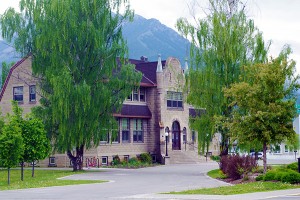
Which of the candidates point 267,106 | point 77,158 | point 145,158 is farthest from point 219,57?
point 145,158

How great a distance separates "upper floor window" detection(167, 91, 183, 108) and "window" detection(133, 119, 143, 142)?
3678mm

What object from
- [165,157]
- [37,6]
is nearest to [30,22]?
[37,6]

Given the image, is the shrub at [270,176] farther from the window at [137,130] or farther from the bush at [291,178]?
the window at [137,130]

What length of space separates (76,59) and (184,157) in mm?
18732

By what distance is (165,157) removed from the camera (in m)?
55.5

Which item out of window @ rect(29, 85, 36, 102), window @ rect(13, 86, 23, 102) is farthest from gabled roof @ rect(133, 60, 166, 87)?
window @ rect(13, 86, 23, 102)

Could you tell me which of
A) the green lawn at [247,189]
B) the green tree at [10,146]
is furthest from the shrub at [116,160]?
the green lawn at [247,189]

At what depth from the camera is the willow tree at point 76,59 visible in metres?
41.3

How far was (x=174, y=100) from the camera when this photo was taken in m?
59.3

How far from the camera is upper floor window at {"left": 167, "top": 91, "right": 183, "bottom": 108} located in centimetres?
5850

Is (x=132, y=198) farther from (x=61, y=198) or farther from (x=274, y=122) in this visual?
(x=274, y=122)

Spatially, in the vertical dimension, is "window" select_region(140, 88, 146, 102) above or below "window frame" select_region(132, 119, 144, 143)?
above

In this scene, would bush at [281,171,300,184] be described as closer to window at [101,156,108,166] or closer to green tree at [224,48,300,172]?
green tree at [224,48,300,172]

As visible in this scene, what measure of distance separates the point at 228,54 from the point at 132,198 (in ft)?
61.1
